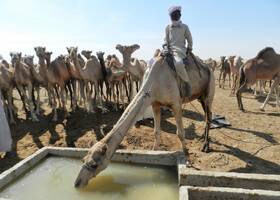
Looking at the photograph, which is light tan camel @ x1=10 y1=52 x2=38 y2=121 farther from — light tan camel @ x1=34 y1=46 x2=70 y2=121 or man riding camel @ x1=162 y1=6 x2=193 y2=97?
man riding camel @ x1=162 y1=6 x2=193 y2=97

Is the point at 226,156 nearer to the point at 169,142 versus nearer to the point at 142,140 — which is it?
the point at 169,142

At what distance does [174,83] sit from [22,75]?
6.72 m

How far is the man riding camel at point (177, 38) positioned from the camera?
3.74m

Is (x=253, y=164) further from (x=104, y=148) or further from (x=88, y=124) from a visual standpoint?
(x=88, y=124)

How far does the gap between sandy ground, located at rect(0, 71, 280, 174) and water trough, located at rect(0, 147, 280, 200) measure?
1.04 metres

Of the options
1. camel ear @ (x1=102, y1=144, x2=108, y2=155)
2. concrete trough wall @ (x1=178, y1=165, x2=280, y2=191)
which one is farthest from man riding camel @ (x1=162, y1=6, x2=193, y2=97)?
camel ear @ (x1=102, y1=144, x2=108, y2=155)

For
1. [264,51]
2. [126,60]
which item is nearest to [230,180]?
[126,60]

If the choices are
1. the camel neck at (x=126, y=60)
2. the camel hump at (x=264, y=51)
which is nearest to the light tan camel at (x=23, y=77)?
the camel neck at (x=126, y=60)

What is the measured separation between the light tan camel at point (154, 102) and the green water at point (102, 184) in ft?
1.82

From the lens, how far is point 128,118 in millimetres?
2969

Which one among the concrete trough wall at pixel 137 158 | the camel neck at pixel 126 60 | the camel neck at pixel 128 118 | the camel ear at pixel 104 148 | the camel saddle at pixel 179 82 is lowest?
the concrete trough wall at pixel 137 158

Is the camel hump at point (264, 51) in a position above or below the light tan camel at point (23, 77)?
above

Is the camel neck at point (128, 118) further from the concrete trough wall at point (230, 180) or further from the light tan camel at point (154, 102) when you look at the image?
the concrete trough wall at point (230, 180)

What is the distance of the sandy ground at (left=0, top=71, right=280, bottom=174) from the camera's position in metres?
4.20
